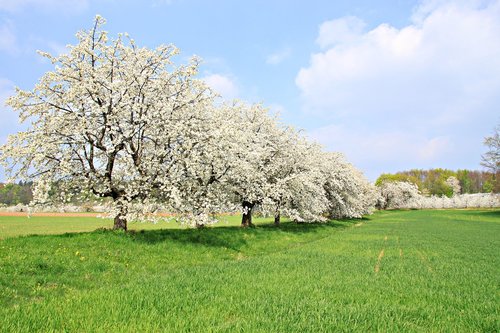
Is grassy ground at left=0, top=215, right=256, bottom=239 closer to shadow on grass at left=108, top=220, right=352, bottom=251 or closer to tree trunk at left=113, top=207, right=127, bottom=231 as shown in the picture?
shadow on grass at left=108, top=220, right=352, bottom=251

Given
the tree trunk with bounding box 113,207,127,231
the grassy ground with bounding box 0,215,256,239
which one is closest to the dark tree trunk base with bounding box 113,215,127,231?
the tree trunk with bounding box 113,207,127,231

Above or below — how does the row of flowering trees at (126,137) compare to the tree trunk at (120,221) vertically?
above

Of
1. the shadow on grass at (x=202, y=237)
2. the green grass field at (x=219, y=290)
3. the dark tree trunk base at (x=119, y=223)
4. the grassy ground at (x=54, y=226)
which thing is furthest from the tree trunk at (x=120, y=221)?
the grassy ground at (x=54, y=226)

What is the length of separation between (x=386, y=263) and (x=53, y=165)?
727 inches

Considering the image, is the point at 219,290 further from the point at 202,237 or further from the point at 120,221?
the point at 202,237

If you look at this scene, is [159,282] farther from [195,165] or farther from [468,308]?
[195,165]

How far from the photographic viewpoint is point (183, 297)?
9.69m

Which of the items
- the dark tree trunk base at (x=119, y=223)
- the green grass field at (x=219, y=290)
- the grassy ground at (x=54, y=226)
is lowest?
the grassy ground at (x=54, y=226)

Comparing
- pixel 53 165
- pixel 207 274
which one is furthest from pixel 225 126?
pixel 207 274

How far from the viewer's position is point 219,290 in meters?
10.9

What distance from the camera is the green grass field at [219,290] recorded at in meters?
7.65

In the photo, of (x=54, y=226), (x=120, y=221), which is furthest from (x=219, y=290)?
(x=54, y=226)

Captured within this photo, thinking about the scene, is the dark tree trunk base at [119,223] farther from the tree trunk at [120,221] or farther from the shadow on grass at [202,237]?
the shadow on grass at [202,237]

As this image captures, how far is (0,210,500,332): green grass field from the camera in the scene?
A: 7652mm
